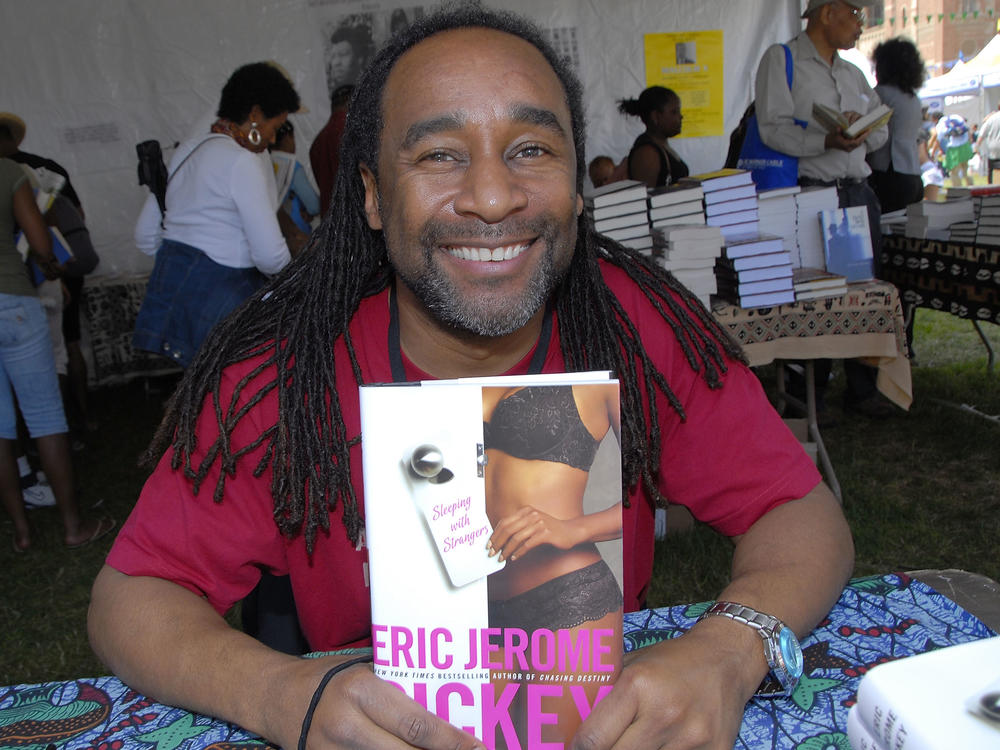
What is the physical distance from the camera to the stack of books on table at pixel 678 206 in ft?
11.3

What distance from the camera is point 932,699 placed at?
24.4 inches

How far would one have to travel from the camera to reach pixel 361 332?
1.38m

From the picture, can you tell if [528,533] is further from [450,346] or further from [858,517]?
[858,517]

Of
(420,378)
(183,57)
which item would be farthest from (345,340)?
(183,57)

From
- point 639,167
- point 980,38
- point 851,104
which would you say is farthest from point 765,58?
point 980,38

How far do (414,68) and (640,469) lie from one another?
2.50 ft

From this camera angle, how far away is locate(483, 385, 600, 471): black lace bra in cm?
81

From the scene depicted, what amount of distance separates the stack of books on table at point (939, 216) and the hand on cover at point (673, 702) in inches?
157

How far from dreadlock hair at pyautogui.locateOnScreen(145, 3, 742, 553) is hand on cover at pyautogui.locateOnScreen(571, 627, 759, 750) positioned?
15.0 inches

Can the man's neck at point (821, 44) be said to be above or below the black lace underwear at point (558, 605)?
above

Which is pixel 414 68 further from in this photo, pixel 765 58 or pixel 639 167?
pixel 639 167

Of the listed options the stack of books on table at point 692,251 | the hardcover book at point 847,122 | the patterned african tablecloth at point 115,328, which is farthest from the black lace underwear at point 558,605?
the patterned african tablecloth at point 115,328

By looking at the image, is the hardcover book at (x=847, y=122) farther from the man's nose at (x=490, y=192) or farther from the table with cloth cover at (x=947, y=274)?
the man's nose at (x=490, y=192)

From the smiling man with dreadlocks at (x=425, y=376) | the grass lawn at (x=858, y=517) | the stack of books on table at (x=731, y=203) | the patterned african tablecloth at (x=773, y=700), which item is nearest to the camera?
the patterned african tablecloth at (x=773, y=700)
